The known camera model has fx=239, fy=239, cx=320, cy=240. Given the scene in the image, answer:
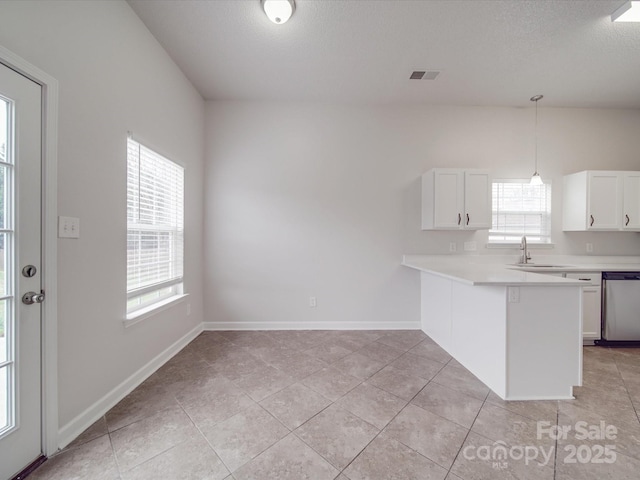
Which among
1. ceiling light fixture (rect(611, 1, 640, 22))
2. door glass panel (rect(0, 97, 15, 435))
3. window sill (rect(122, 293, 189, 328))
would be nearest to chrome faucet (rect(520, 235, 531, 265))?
ceiling light fixture (rect(611, 1, 640, 22))

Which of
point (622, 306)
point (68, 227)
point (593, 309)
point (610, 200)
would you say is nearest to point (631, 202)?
point (610, 200)

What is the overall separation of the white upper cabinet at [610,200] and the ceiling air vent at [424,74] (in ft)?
7.61

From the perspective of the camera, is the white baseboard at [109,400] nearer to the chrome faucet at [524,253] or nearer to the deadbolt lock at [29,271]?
the deadbolt lock at [29,271]

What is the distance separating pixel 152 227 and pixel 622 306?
506 cm

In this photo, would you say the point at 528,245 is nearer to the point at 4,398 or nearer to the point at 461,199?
the point at 461,199

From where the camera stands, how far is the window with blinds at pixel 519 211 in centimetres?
324

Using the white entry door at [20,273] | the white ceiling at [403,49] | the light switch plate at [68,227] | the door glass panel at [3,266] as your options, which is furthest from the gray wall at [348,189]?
the door glass panel at [3,266]

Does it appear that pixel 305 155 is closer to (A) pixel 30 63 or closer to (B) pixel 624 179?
(A) pixel 30 63

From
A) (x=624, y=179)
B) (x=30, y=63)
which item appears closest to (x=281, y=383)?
(x=30, y=63)

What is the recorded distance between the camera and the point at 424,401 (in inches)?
69.5

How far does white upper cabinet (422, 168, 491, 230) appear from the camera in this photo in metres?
2.89

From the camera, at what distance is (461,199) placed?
2.90 metres

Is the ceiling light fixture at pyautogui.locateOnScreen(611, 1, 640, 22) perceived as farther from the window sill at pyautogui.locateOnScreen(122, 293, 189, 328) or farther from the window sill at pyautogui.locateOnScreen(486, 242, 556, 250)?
the window sill at pyautogui.locateOnScreen(122, 293, 189, 328)

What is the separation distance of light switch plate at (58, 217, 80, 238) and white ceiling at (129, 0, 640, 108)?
174cm
